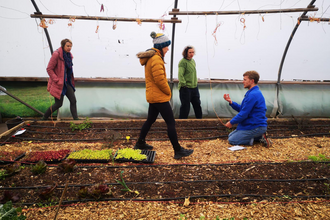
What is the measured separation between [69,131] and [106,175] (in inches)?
89.3

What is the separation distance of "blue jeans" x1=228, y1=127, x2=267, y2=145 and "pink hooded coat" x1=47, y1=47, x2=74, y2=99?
146 inches

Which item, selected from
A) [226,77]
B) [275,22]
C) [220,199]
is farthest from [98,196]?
[275,22]

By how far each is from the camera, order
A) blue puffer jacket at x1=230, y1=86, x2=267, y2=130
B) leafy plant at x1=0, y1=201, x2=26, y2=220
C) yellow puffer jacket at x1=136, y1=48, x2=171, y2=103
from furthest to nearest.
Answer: blue puffer jacket at x1=230, y1=86, x2=267, y2=130 < yellow puffer jacket at x1=136, y1=48, x2=171, y2=103 < leafy plant at x1=0, y1=201, x2=26, y2=220

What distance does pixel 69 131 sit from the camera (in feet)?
14.8

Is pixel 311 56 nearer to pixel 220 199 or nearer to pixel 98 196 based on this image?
pixel 220 199

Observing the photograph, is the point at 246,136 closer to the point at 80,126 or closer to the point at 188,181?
the point at 188,181

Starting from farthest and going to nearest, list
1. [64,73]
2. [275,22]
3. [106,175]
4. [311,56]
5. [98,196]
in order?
[311,56] < [275,22] < [64,73] < [106,175] < [98,196]

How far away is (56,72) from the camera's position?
4.40 metres

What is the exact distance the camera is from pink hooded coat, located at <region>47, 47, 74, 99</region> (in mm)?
4242

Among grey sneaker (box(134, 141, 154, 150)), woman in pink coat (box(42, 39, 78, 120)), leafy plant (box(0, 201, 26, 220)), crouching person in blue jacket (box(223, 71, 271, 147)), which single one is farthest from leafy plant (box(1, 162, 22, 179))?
crouching person in blue jacket (box(223, 71, 271, 147))

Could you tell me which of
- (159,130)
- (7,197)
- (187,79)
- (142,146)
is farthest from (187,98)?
(7,197)

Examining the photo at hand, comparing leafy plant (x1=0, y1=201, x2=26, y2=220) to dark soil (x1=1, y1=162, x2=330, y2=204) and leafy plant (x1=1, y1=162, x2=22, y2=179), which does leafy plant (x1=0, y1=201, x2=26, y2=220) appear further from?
leafy plant (x1=1, y1=162, x2=22, y2=179)

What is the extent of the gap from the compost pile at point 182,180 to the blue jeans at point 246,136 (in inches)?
6.0

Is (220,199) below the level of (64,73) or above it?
below
